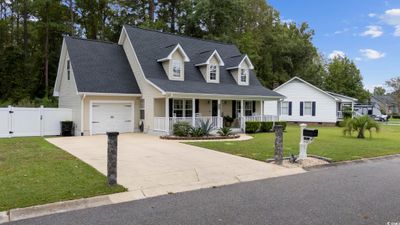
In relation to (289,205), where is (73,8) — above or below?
above

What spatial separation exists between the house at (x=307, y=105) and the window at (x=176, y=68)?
1284 centimetres

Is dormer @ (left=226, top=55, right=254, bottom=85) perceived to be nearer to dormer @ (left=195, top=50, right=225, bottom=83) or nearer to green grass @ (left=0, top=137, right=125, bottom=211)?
dormer @ (left=195, top=50, right=225, bottom=83)

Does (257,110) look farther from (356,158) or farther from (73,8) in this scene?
(73,8)

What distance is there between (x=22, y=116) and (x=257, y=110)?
51.4 feet

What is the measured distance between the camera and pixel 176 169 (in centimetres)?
870

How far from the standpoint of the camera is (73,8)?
3356cm

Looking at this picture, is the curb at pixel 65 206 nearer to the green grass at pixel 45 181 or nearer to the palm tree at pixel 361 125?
the green grass at pixel 45 181

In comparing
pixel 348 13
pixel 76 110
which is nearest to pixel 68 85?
pixel 76 110

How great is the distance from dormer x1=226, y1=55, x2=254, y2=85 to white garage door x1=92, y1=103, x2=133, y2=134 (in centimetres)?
828

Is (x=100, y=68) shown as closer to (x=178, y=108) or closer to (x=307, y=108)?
(x=178, y=108)

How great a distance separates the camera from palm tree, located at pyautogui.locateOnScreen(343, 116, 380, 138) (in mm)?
17609

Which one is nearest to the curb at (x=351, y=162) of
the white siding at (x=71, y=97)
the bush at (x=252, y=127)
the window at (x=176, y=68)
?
the bush at (x=252, y=127)

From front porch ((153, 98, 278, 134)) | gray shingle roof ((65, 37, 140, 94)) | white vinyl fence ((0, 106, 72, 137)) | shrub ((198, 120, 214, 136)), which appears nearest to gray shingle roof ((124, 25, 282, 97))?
front porch ((153, 98, 278, 134))

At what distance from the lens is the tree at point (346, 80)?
168ft
